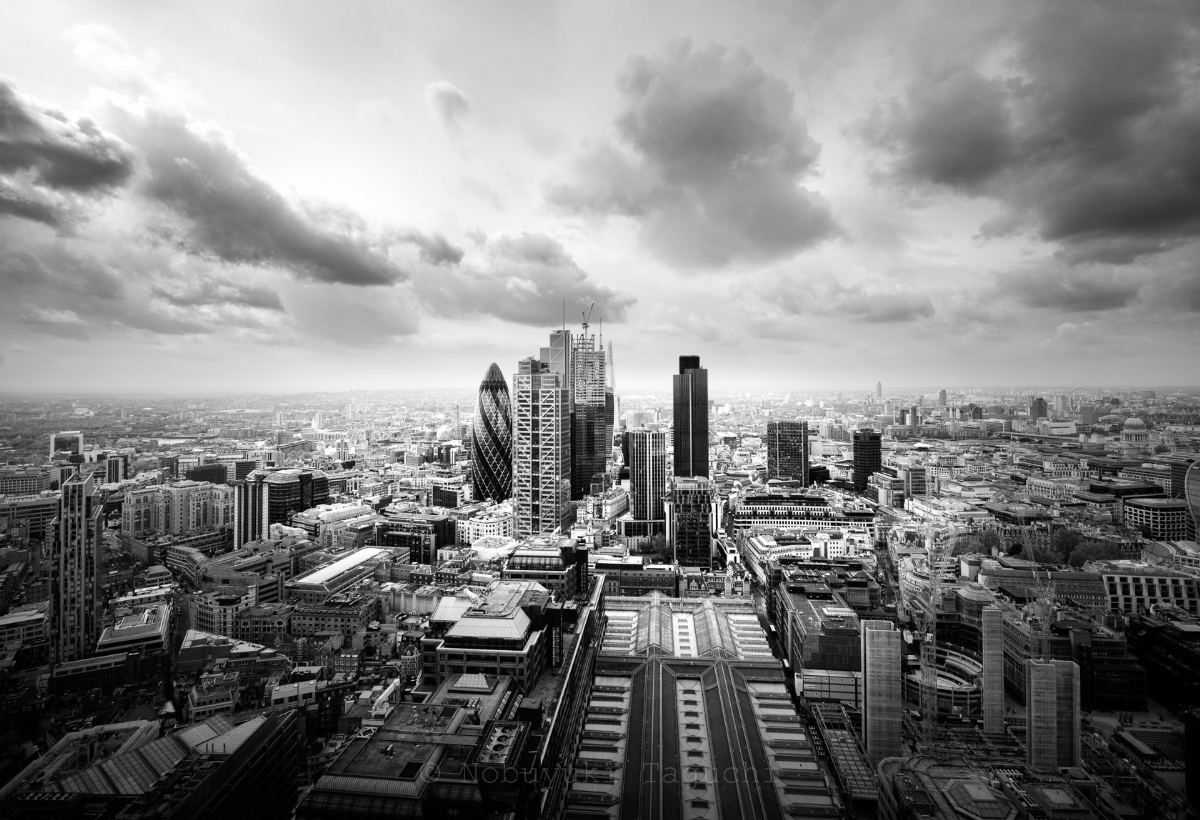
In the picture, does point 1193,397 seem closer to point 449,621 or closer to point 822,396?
point 449,621

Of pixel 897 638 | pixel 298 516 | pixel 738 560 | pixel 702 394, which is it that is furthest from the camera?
pixel 702 394

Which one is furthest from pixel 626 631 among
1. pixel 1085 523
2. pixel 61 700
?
pixel 1085 523

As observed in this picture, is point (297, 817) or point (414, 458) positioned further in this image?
point (414, 458)

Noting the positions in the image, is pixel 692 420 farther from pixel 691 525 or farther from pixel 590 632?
pixel 590 632

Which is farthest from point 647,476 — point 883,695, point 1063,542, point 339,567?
point 883,695

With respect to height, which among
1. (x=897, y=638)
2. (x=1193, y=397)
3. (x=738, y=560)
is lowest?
(x=738, y=560)

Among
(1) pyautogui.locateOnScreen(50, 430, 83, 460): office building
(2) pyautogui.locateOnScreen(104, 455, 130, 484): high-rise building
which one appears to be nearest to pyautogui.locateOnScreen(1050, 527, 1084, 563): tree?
(1) pyautogui.locateOnScreen(50, 430, 83, 460): office building

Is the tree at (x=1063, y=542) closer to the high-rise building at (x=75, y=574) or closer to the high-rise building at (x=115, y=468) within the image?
the high-rise building at (x=75, y=574)
